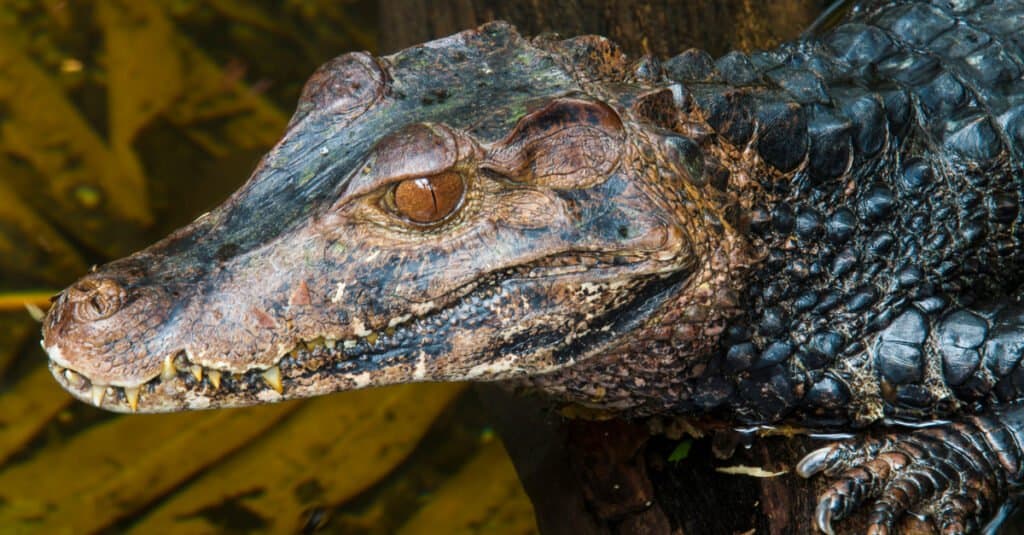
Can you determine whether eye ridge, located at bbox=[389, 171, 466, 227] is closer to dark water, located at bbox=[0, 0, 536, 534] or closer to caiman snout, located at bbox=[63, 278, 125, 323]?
caiman snout, located at bbox=[63, 278, 125, 323]

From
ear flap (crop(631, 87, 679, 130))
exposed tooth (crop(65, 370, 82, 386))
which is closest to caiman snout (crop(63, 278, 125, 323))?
exposed tooth (crop(65, 370, 82, 386))

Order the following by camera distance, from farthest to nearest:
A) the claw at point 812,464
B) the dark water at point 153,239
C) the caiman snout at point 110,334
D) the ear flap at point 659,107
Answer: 1. the dark water at point 153,239
2. the claw at point 812,464
3. the ear flap at point 659,107
4. the caiman snout at point 110,334

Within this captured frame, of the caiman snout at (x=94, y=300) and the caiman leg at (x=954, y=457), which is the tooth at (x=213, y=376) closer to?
the caiman snout at (x=94, y=300)

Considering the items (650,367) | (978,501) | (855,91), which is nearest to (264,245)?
(650,367)

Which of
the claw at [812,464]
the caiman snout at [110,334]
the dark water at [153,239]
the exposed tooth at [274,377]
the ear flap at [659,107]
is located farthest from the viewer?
the dark water at [153,239]

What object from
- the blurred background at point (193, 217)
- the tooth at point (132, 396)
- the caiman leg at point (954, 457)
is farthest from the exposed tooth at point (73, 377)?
the caiman leg at point (954, 457)

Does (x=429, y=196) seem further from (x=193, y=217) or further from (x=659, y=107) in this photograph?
(x=193, y=217)

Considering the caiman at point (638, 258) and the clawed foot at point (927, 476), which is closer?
the caiman at point (638, 258)

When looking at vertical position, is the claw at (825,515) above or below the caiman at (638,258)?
below
